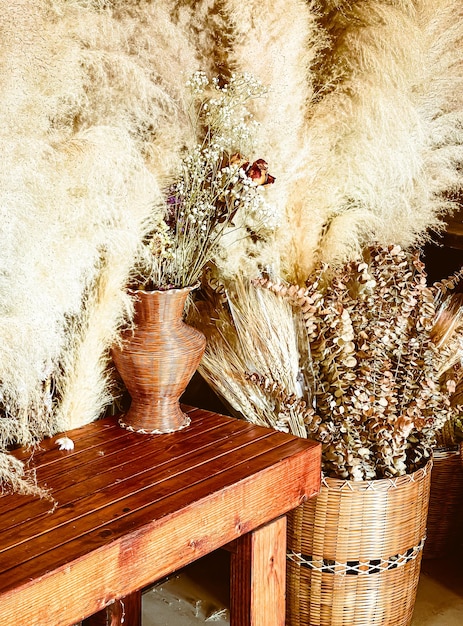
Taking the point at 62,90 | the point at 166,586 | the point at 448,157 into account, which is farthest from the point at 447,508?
the point at 62,90

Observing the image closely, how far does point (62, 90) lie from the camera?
160 cm

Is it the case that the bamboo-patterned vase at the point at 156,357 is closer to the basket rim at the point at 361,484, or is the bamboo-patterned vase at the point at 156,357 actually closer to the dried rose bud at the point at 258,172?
the dried rose bud at the point at 258,172

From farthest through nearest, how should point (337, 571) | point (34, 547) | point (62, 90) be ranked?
point (337, 571) → point (62, 90) → point (34, 547)

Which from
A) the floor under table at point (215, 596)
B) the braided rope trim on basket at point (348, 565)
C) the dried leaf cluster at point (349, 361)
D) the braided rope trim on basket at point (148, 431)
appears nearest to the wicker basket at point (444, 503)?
the floor under table at point (215, 596)

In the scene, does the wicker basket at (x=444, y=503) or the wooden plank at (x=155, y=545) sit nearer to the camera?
the wooden plank at (x=155, y=545)

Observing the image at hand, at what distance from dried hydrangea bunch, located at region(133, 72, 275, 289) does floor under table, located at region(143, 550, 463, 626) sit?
1.04 meters

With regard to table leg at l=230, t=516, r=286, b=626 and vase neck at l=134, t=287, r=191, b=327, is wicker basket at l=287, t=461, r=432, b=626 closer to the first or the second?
table leg at l=230, t=516, r=286, b=626

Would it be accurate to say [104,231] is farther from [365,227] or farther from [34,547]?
[365,227]

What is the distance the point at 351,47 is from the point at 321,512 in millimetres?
1256

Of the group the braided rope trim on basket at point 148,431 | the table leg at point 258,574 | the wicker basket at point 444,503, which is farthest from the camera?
the wicker basket at point 444,503

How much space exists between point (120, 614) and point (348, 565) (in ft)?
1.94

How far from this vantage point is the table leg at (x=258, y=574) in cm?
176

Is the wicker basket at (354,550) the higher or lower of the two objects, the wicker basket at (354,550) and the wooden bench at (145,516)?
the lower

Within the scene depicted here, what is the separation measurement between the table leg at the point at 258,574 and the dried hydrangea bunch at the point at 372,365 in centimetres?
35
